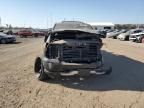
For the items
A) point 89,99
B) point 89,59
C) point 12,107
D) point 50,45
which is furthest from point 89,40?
point 12,107

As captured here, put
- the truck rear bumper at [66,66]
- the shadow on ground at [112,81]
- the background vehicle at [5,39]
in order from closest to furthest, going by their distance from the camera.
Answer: the shadow on ground at [112,81] < the truck rear bumper at [66,66] < the background vehicle at [5,39]

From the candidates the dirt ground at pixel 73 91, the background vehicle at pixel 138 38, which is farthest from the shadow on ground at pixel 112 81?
the background vehicle at pixel 138 38

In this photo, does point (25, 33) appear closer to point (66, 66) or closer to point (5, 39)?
point (5, 39)

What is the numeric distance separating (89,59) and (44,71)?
4.96 ft

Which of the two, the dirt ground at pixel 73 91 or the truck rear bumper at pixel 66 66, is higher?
the truck rear bumper at pixel 66 66

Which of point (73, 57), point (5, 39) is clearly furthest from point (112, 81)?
point (5, 39)

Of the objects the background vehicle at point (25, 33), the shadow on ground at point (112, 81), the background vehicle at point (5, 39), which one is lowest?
the background vehicle at point (25, 33)

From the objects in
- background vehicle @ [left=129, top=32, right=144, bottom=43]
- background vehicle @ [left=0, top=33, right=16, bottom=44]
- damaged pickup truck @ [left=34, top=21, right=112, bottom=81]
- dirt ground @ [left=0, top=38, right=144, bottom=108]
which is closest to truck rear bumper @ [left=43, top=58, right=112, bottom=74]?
damaged pickup truck @ [left=34, top=21, right=112, bottom=81]

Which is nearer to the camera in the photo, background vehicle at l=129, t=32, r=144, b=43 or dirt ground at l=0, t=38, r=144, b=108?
dirt ground at l=0, t=38, r=144, b=108

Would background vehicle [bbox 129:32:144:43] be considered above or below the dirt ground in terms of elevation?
below

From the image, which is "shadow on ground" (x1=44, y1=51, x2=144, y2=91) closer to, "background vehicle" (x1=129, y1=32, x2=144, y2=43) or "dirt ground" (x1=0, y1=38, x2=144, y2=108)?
"dirt ground" (x1=0, y1=38, x2=144, y2=108)

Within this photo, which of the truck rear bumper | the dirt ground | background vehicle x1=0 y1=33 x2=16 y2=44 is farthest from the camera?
background vehicle x1=0 y1=33 x2=16 y2=44

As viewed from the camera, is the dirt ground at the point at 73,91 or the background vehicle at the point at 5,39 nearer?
the dirt ground at the point at 73,91

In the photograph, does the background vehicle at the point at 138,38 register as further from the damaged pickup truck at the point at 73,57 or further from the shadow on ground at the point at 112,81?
the damaged pickup truck at the point at 73,57
